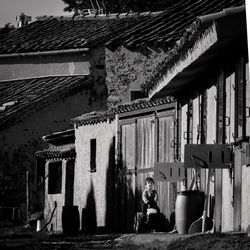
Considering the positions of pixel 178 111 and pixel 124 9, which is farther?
pixel 124 9

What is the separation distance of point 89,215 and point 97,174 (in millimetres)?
1139

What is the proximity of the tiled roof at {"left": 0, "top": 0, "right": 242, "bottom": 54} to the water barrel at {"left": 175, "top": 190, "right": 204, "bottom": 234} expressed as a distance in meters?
9.24

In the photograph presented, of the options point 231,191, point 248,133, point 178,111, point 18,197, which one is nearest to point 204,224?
point 231,191

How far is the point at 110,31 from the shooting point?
40.3 meters

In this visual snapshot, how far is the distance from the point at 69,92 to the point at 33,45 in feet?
16.6

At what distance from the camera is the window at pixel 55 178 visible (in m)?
33.8

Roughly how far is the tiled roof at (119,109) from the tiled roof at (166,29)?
2.95 m

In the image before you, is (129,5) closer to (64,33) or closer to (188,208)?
(64,33)

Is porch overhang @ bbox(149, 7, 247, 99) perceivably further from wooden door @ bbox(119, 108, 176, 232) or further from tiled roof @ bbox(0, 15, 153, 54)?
tiled roof @ bbox(0, 15, 153, 54)

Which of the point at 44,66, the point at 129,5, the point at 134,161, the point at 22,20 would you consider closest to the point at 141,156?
the point at 134,161

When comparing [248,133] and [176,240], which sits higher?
[248,133]

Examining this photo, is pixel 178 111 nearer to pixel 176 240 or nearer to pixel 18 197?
pixel 176 240

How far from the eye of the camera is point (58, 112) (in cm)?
3791

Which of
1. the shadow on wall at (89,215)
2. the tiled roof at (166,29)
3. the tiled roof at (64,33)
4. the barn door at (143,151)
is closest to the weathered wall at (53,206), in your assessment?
the shadow on wall at (89,215)
